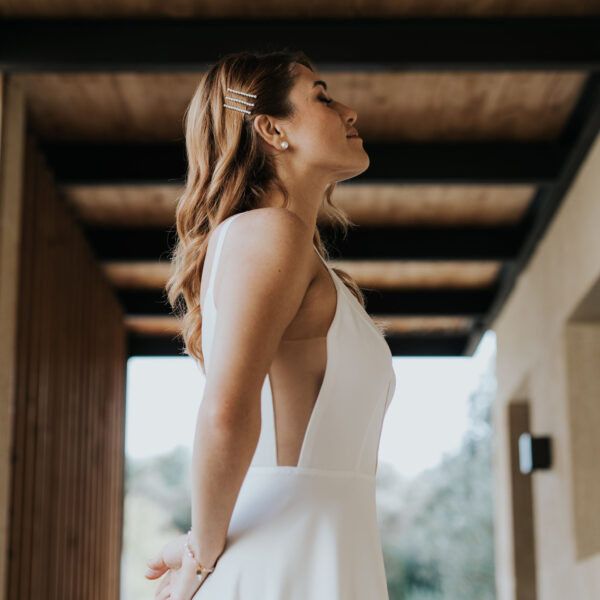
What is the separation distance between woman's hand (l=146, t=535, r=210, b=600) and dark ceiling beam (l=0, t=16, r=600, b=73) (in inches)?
113

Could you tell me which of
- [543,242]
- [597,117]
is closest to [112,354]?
[543,242]

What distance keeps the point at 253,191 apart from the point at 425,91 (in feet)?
11.1

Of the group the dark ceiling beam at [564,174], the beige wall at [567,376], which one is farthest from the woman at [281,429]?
the dark ceiling beam at [564,174]

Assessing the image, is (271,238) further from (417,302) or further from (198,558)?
(417,302)

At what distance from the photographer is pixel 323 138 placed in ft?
4.63

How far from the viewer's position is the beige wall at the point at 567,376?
4676 mm

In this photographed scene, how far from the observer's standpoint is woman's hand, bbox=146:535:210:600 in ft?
3.76

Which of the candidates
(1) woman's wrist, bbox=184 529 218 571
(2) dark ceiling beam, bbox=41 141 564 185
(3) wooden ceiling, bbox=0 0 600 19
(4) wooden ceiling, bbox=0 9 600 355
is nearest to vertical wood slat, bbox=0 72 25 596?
(4) wooden ceiling, bbox=0 9 600 355

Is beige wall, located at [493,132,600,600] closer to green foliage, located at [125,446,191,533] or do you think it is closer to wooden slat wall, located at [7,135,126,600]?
wooden slat wall, located at [7,135,126,600]

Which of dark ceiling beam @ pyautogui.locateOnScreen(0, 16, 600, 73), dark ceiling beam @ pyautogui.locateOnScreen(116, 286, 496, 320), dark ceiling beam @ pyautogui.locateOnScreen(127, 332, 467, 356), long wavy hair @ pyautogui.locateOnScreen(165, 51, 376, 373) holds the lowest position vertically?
long wavy hair @ pyautogui.locateOnScreen(165, 51, 376, 373)

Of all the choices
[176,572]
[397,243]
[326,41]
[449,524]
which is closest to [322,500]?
[176,572]

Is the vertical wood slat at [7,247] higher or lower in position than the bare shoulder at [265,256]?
higher

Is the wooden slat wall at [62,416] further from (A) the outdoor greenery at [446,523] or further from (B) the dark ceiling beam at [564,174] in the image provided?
(A) the outdoor greenery at [446,523]

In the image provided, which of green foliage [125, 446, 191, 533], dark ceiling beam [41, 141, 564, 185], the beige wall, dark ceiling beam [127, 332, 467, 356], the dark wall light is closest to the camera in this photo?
the beige wall
